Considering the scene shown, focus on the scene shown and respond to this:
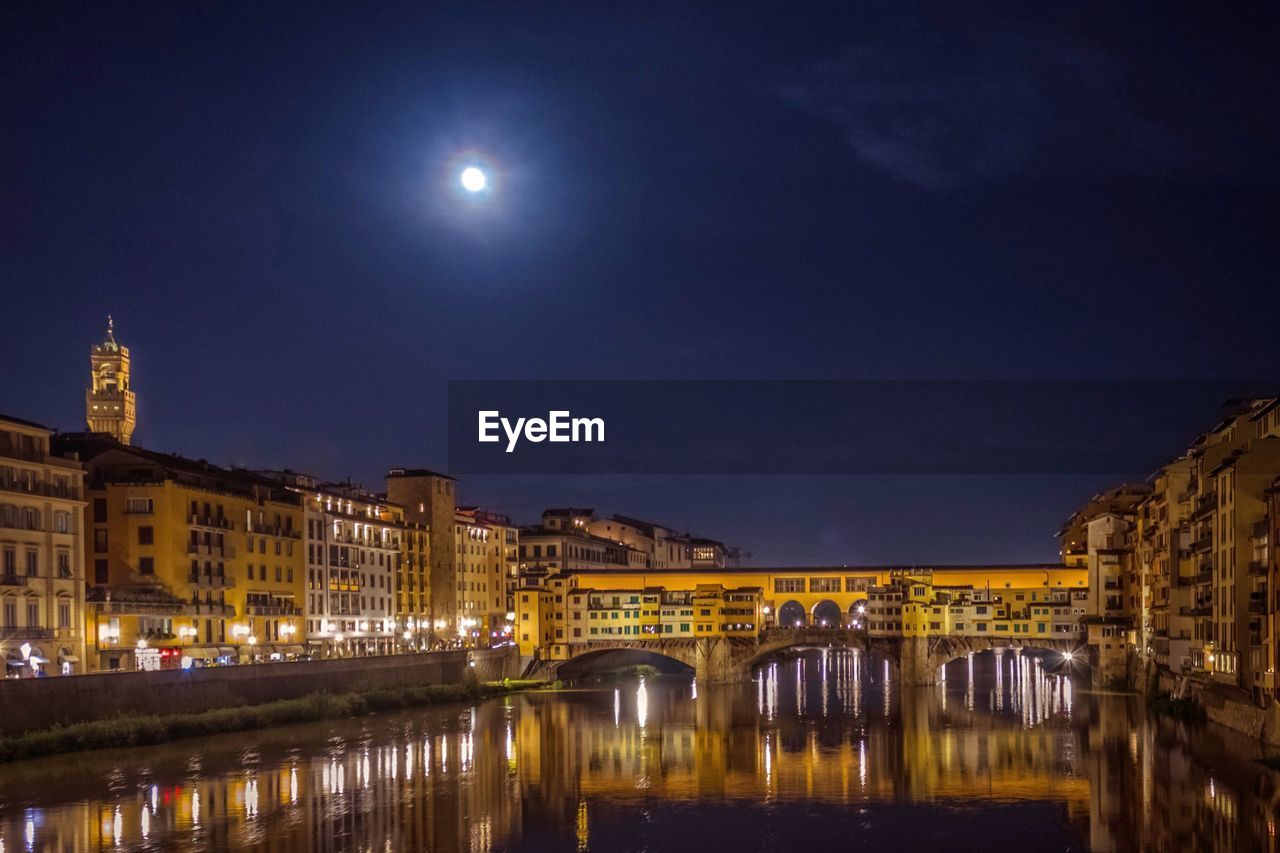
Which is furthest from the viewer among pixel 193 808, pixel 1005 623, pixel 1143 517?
pixel 1005 623

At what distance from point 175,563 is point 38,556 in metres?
11.0

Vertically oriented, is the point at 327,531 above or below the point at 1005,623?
above

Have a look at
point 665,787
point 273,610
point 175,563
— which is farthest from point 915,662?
point 665,787

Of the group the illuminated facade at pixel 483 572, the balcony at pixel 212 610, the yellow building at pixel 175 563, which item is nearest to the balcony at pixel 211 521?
the yellow building at pixel 175 563

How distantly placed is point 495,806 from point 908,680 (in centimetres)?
4964

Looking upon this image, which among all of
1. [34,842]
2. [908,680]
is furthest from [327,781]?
[908,680]

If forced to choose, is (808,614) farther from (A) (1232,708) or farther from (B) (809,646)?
(A) (1232,708)

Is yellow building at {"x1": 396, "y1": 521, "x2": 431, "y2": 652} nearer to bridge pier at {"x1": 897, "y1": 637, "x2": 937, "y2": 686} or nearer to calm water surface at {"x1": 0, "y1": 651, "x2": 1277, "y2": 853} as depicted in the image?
calm water surface at {"x1": 0, "y1": 651, "x2": 1277, "y2": 853}

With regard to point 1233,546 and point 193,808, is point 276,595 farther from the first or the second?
point 1233,546

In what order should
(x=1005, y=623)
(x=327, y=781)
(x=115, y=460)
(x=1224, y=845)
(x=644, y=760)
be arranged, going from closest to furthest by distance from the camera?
(x=1224, y=845) → (x=327, y=781) → (x=644, y=760) → (x=115, y=460) → (x=1005, y=623)

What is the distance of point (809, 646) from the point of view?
90000mm

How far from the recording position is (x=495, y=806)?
40.7m

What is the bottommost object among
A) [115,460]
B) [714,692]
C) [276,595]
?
[714,692]

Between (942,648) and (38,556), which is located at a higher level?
(38,556)
